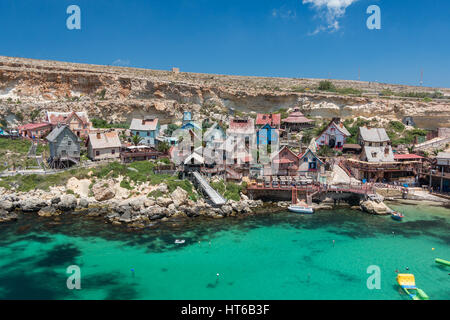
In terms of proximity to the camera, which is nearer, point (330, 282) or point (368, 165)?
point (330, 282)

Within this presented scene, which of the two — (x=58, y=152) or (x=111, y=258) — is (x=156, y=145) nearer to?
(x=58, y=152)

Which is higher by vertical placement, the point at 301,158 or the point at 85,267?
the point at 301,158

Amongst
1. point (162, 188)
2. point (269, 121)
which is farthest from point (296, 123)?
point (162, 188)

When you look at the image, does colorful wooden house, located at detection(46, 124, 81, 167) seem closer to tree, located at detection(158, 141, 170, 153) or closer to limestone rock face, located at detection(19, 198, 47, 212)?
limestone rock face, located at detection(19, 198, 47, 212)

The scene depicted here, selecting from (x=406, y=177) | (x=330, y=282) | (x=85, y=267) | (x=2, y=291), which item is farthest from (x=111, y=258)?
(x=406, y=177)

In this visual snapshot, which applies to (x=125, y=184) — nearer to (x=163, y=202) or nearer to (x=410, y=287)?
(x=163, y=202)

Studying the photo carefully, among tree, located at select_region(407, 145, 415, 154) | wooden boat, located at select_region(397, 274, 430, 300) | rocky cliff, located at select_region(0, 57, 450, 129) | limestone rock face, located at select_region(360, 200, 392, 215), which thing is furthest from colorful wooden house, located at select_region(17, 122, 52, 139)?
tree, located at select_region(407, 145, 415, 154)

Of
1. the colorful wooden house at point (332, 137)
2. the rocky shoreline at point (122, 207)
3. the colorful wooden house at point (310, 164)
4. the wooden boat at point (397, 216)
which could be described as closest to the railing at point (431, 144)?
the colorful wooden house at point (332, 137)
